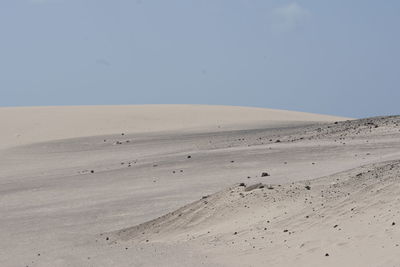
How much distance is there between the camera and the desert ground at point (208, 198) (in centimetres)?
1045

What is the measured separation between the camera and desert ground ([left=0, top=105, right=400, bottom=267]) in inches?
411

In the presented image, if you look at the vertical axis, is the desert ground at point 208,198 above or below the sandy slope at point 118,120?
below

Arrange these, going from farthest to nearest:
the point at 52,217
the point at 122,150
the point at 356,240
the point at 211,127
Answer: the point at 211,127 < the point at 122,150 < the point at 52,217 < the point at 356,240

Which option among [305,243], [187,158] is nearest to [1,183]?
[187,158]

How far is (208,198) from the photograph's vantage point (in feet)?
43.8

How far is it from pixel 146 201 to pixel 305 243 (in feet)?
20.7

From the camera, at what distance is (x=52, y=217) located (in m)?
15.8

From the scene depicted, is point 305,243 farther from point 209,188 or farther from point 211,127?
point 211,127

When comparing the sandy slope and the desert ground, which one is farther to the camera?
the sandy slope

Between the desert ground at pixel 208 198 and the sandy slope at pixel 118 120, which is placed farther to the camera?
the sandy slope at pixel 118 120

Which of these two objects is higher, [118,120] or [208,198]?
[118,120]

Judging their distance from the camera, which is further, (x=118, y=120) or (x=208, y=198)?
(x=118, y=120)

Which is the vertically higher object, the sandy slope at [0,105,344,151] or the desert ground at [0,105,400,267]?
the sandy slope at [0,105,344,151]

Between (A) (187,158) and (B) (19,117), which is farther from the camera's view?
(B) (19,117)
